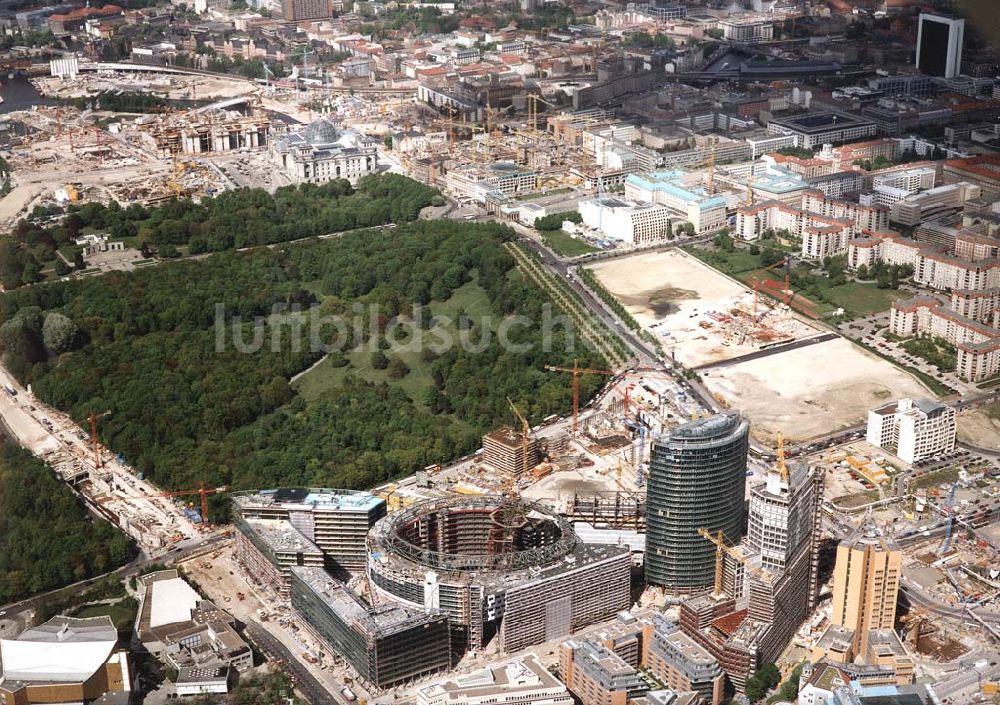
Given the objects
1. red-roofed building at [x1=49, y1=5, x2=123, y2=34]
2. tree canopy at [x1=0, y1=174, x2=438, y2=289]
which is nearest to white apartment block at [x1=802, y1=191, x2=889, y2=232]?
tree canopy at [x1=0, y1=174, x2=438, y2=289]

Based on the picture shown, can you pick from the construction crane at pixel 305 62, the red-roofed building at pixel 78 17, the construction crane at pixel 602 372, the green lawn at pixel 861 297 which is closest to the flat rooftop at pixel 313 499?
the construction crane at pixel 602 372

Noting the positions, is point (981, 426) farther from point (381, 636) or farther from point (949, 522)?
point (381, 636)

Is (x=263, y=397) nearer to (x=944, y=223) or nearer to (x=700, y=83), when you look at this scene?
(x=944, y=223)

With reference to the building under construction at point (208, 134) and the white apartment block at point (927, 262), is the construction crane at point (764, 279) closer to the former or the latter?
the white apartment block at point (927, 262)

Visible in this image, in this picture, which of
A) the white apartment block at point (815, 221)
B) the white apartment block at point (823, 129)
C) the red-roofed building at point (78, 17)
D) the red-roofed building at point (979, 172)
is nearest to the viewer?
the white apartment block at point (815, 221)

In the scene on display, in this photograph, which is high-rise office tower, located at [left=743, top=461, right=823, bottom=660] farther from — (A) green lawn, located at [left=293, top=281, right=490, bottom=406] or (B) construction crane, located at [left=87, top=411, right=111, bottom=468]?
(B) construction crane, located at [left=87, top=411, right=111, bottom=468]

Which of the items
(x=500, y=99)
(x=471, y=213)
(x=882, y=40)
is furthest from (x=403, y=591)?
(x=882, y=40)
